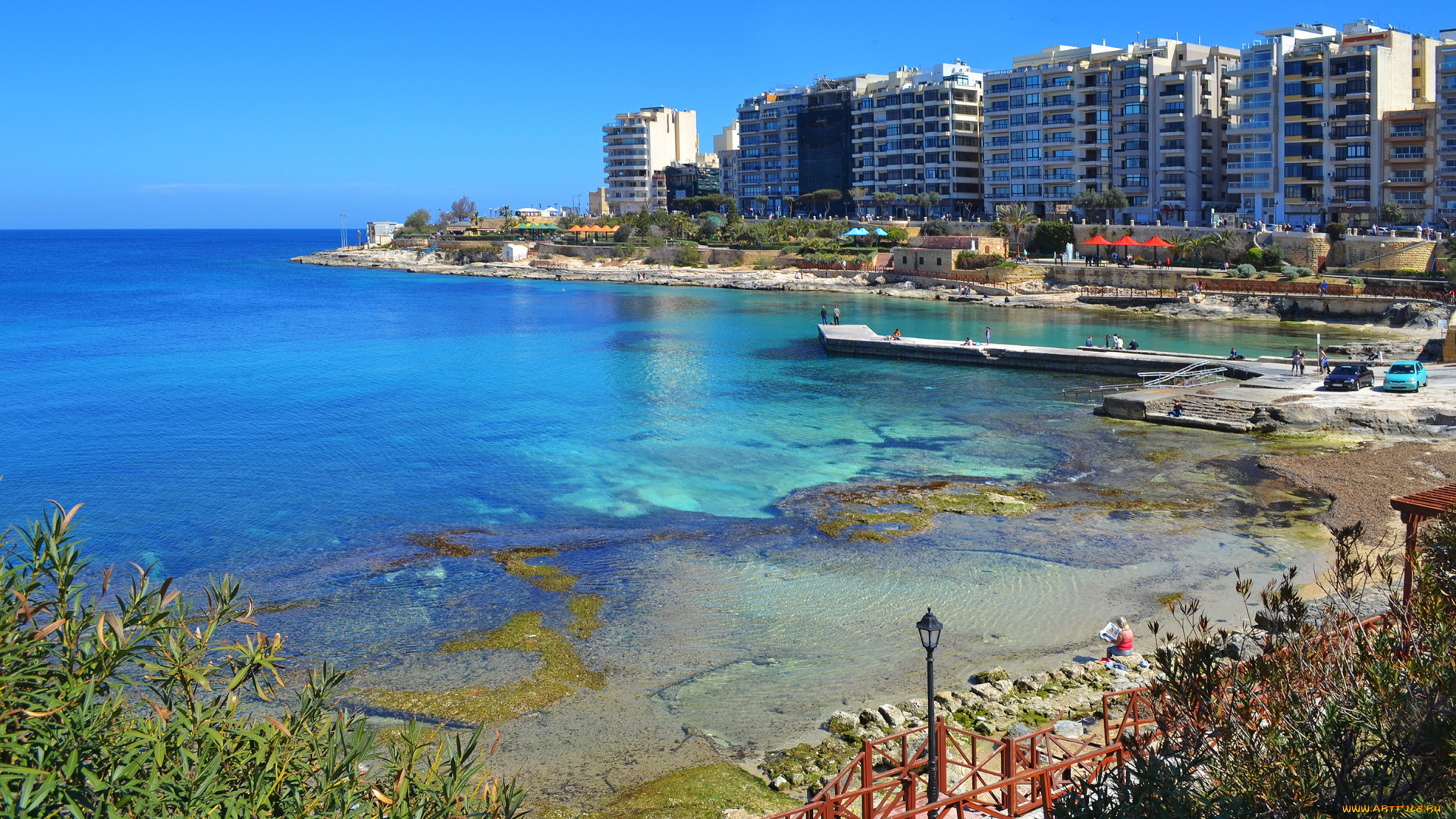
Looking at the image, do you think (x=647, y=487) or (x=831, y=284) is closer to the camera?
(x=647, y=487)

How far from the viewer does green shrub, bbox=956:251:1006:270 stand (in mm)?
92287

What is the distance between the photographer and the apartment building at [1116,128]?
94688 mm

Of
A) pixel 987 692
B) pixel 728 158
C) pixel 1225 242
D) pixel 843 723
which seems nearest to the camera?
pixel 843 723

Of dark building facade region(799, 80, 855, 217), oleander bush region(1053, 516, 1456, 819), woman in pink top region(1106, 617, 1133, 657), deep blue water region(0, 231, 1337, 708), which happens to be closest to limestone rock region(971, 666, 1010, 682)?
woman in pink top region(1106, 617, 1133, 657)

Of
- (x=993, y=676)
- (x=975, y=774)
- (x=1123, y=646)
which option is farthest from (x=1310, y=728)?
(x=1123, y=646)

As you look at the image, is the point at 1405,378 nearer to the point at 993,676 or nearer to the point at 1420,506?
the point at 1420,506

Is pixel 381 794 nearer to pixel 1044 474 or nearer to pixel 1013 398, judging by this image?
pixel 1044 474

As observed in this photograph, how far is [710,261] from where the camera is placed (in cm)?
12381

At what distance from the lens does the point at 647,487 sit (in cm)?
3316

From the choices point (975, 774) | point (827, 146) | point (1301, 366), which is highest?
point (827, 146)

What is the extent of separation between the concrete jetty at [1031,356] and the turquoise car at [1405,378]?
216 inches

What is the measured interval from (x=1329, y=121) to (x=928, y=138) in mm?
48469

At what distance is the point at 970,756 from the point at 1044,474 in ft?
62.7

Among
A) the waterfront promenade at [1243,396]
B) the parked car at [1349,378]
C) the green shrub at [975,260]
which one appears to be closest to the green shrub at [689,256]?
the green shrub at [975,260]
